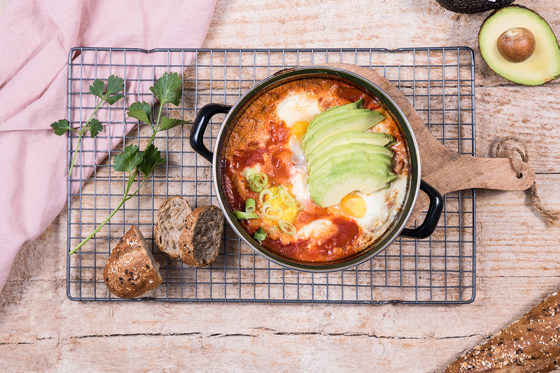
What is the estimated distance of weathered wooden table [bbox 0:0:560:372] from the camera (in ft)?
6.33

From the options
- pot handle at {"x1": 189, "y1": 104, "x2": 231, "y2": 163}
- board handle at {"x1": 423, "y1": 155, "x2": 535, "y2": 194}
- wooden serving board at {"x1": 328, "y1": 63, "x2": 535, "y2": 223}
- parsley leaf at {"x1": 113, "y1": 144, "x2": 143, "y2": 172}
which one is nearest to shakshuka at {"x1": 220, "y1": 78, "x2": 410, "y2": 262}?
pot handle at {"x1": 189, "y1": 104, "x2": 231, "y2": 163}

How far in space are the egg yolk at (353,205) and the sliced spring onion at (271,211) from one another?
0.84ft

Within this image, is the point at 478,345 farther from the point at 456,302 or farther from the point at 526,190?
the point at 526,190

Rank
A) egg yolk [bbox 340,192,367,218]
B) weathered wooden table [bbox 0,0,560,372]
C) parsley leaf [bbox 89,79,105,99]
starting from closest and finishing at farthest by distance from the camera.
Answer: egg yolk [bbox 340,192,367,218], parsley leaf [bbox 89,79,105,99], weathered wooden table [bbox 0,0,560,372]

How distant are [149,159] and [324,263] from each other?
920mm

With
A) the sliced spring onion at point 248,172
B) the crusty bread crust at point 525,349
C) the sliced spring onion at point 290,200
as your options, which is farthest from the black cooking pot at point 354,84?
the crusty bread crust at point 525,349

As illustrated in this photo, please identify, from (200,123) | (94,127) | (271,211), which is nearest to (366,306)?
(271,211)

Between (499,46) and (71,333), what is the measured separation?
249 cm

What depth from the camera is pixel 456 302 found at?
6.13ft

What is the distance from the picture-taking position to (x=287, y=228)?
1588 mm

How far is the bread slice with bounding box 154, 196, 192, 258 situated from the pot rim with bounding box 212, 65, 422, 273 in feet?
1.10

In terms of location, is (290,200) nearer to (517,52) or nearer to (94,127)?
(94,127)

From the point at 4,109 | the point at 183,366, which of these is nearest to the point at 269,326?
the point at 183,366

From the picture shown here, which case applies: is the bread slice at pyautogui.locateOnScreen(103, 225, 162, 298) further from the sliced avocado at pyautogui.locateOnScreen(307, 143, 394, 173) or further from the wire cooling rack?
the sliced avocado at pyautogui.locateOnScreen(307, 143, 394, 173)
